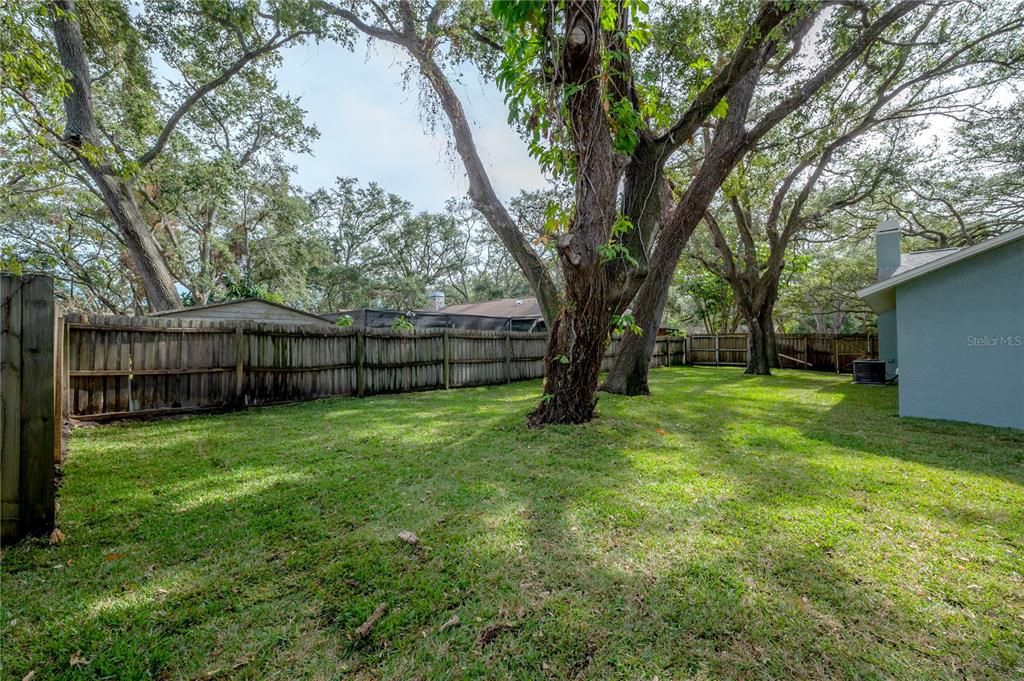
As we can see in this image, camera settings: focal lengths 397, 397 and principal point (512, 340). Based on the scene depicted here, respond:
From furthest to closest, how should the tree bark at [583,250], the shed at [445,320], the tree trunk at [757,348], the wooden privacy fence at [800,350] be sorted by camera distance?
the wooden privacy fence at [800,350], the shed at [445,320], the tree trunk at [757,348], the tree bark at [583,250]

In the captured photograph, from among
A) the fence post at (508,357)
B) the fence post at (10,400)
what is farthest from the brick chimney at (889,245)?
the fence post at (10,400)

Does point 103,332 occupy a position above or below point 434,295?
below

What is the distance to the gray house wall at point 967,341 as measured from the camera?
507 centimetres

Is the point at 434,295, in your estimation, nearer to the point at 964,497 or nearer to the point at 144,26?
Result: the point at 144,26

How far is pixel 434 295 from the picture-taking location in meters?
20.8

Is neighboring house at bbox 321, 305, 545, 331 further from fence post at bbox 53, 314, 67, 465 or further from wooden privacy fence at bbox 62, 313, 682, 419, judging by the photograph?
fence post at bbox 53, 314, 67, 465

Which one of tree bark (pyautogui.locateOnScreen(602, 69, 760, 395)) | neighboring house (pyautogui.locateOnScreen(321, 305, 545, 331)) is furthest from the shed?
tree bark (pyautogui.locateOnScreen(602, 69, 760, 395))

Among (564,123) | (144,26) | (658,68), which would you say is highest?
(144,26)

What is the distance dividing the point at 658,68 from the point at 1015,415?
23.6 feet

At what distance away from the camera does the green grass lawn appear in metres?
1.40

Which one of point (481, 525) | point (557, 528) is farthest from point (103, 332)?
point (557, 528)

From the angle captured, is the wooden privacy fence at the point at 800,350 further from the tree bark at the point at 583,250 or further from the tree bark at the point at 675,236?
the tree bark at the point at 583,250

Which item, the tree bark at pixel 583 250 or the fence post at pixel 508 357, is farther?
the fence post at pixel 508 357

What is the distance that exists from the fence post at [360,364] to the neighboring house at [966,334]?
29.4 feet
